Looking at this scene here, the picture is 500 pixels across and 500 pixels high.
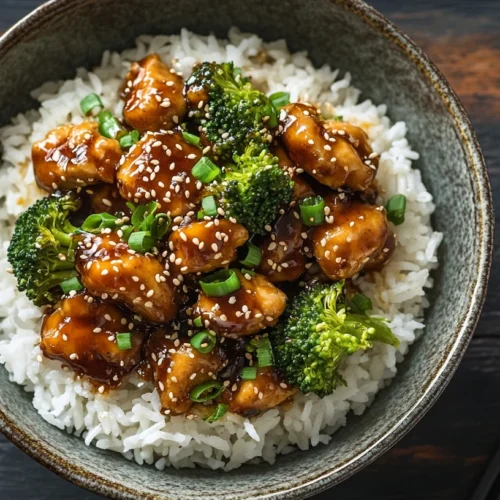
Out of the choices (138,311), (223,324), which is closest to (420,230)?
(223,324)

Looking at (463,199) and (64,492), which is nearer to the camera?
(463,199)

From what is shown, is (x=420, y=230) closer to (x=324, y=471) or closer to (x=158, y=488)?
(x=324, y=471)

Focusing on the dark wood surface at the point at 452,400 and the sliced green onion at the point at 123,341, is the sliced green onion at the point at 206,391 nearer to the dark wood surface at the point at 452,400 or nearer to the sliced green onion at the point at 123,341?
the sliced green onion at the point at 123,341

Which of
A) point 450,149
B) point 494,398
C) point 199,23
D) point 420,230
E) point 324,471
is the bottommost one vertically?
point 494,398

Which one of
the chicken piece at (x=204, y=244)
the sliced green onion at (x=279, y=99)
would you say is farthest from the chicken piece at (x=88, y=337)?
the sliced green onion at (x=279, y=99)

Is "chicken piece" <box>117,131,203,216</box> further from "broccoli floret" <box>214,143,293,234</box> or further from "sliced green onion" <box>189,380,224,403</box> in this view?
"sliced green onion" <box>189,380,224,403</box>

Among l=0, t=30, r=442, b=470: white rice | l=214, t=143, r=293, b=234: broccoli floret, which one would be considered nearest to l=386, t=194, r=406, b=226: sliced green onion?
l=0, t=30, r=442, b=470: white rice

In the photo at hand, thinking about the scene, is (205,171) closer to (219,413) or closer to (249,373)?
(249,373)
